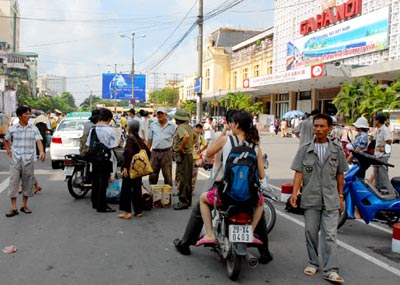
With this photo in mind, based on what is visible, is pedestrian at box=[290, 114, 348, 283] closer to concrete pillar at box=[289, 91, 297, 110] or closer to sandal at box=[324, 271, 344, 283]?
sandal at box=[324, 271, 344, 283]

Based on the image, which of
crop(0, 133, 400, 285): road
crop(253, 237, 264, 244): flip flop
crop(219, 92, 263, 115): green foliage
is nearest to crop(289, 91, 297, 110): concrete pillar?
crop(219, 92, 263, 115): green foliage

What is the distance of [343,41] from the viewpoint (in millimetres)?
36031

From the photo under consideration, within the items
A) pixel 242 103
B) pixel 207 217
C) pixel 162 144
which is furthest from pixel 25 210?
pixel 242 103

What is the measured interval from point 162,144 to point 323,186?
165 inches

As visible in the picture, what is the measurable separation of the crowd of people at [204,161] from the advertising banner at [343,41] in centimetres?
2465

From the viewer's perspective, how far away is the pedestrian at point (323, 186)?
4.79m

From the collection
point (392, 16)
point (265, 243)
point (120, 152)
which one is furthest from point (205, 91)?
point (265, 243)

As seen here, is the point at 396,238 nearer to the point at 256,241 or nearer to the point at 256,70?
the point at 256,241

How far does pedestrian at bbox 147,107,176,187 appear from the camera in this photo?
852 centimetres

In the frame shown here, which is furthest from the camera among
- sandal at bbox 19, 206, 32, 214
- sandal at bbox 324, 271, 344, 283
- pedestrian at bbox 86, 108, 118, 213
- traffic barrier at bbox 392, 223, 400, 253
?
pedestrian at bbox 86, 108, 118, 213

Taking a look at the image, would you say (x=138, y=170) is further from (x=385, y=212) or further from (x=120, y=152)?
(x=385, y=212)

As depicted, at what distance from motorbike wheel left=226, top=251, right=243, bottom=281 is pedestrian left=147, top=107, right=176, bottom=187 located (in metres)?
3.97

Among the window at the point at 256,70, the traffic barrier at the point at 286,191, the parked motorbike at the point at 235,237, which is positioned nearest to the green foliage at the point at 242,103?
the window at the point at 256,70

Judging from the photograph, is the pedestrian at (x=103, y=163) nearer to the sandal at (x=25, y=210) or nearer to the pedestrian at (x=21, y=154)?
the pedestrian at (x=21, y=154)
